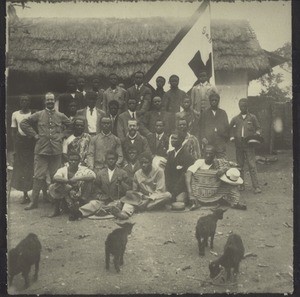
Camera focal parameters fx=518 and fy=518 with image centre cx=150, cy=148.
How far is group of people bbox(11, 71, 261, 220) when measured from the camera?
6.37m

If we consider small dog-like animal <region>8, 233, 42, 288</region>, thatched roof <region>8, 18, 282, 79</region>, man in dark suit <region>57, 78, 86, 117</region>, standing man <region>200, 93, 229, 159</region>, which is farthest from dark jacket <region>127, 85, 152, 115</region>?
small dog-like animal <region>8, 233, 42, 288</region>

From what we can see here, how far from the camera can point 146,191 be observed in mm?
6410

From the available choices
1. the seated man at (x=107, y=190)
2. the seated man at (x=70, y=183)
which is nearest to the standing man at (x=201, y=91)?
the seated man at (x=107, y=190)

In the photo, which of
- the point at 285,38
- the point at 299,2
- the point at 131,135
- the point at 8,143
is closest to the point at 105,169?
the point at 131,135

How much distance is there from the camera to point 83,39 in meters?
6.59

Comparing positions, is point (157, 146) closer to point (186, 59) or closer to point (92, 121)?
point (92, 121)

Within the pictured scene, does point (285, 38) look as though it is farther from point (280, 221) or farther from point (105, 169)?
point (105, 169)

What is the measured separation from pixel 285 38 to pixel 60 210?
11.5ft

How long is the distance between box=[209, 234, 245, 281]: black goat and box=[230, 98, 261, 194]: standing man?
2.41ft

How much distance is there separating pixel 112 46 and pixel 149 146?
4.53 feet

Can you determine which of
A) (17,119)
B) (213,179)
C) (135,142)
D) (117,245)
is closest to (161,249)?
(117,245)

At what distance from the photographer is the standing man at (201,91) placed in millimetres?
6617

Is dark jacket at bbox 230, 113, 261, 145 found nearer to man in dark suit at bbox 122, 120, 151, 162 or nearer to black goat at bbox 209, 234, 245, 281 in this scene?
man in dark suit at bbox 122, 120, 151, 162

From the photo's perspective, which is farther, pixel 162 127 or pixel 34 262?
pixel 162 127
